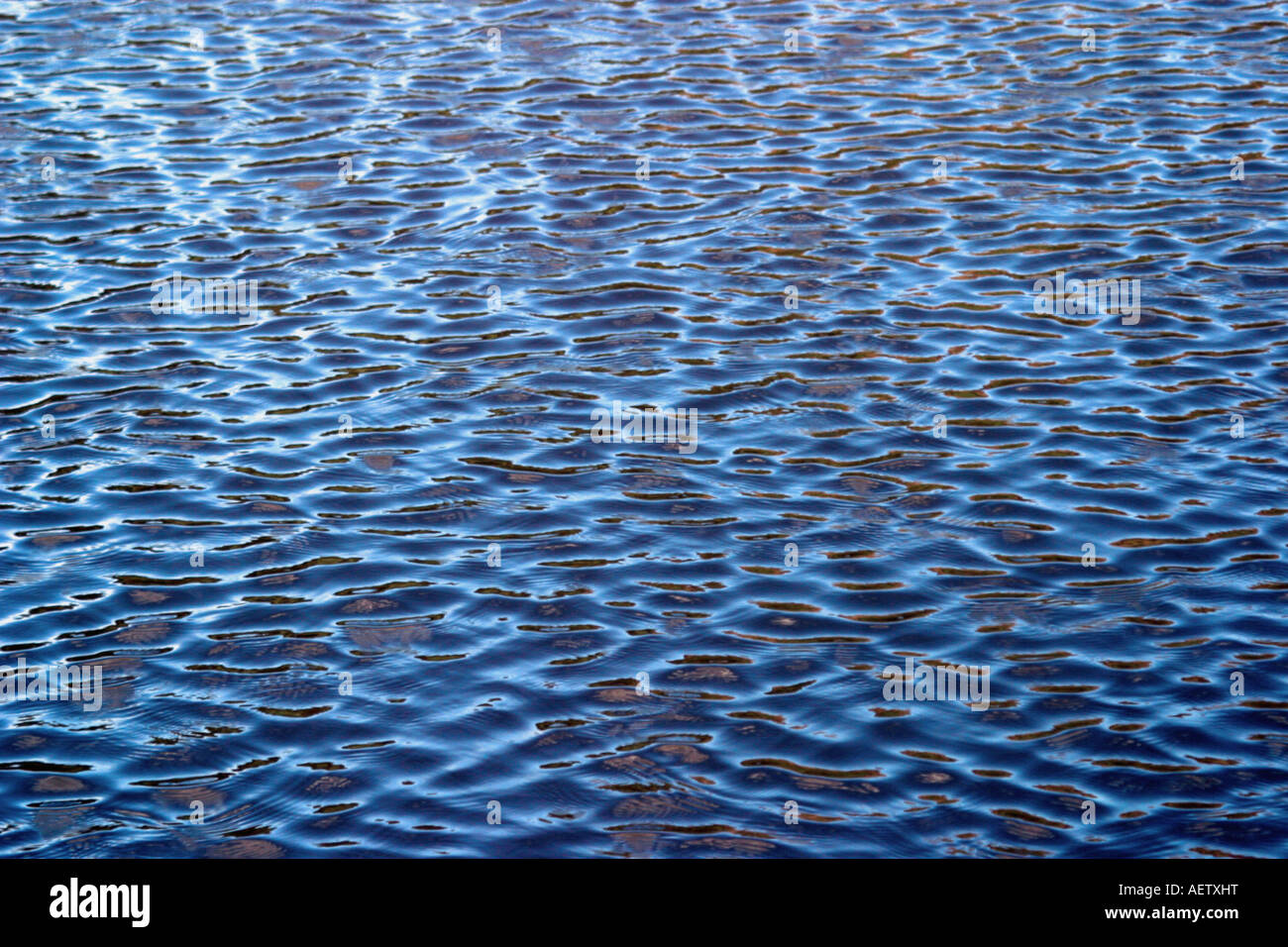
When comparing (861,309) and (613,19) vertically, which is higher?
(613,19)

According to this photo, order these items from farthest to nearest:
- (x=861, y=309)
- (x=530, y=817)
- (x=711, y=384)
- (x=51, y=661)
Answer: (x=861, y=309) < (x=711, y=384) < (x=51, y=661) < (x=530, y=817)

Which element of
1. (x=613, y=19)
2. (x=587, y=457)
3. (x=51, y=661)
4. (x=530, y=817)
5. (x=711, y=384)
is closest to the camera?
(x=530, y=817)

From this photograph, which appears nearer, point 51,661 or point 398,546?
point 51,661

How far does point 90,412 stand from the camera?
1070cm

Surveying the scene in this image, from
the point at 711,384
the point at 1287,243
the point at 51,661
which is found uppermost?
the point at 1287,243

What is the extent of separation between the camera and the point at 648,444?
10.4 m

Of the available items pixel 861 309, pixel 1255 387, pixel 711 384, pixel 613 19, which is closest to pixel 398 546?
pixel 711 384

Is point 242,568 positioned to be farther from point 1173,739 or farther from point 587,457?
point 1173,739

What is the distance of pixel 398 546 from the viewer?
9.38 m

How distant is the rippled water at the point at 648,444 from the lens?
24.8 ft

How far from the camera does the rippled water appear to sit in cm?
757

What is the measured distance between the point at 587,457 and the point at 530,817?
343 cm

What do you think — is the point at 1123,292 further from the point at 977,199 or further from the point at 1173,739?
the point at 1173,739

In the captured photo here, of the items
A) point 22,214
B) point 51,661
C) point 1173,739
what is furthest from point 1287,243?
point 22,214
